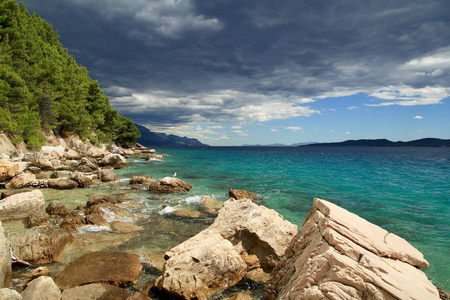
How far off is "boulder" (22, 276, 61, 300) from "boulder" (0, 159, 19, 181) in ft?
70.4

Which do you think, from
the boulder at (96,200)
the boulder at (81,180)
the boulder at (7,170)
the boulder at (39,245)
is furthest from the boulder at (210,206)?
the boulder at (7,170)

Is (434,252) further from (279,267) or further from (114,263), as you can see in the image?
(114,263)

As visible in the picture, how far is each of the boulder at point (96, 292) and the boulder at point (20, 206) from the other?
8932mm

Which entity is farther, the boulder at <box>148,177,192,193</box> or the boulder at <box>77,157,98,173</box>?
the boulder at <box>77,157,98,173</box>

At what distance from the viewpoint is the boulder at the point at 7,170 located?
73.5 feet

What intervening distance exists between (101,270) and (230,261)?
13.8 ft

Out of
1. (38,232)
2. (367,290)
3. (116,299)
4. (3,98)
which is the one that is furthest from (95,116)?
(367,290)

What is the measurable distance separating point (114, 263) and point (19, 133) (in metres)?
35.3

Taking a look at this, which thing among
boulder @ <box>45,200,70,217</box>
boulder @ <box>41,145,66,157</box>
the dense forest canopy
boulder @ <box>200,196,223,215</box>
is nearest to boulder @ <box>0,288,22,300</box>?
boulder @ <box>45,200,70,217</box>

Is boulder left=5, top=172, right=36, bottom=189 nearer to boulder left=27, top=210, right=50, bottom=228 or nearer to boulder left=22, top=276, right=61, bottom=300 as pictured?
boulder left=27, top=210, right=50, bottom=228

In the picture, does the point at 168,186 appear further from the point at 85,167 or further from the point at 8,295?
the point at 8,295

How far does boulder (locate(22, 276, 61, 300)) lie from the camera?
630 cm

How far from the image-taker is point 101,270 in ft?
27.2

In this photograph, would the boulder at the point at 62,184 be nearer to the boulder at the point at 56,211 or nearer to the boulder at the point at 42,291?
the boulder at the point at 56,211
